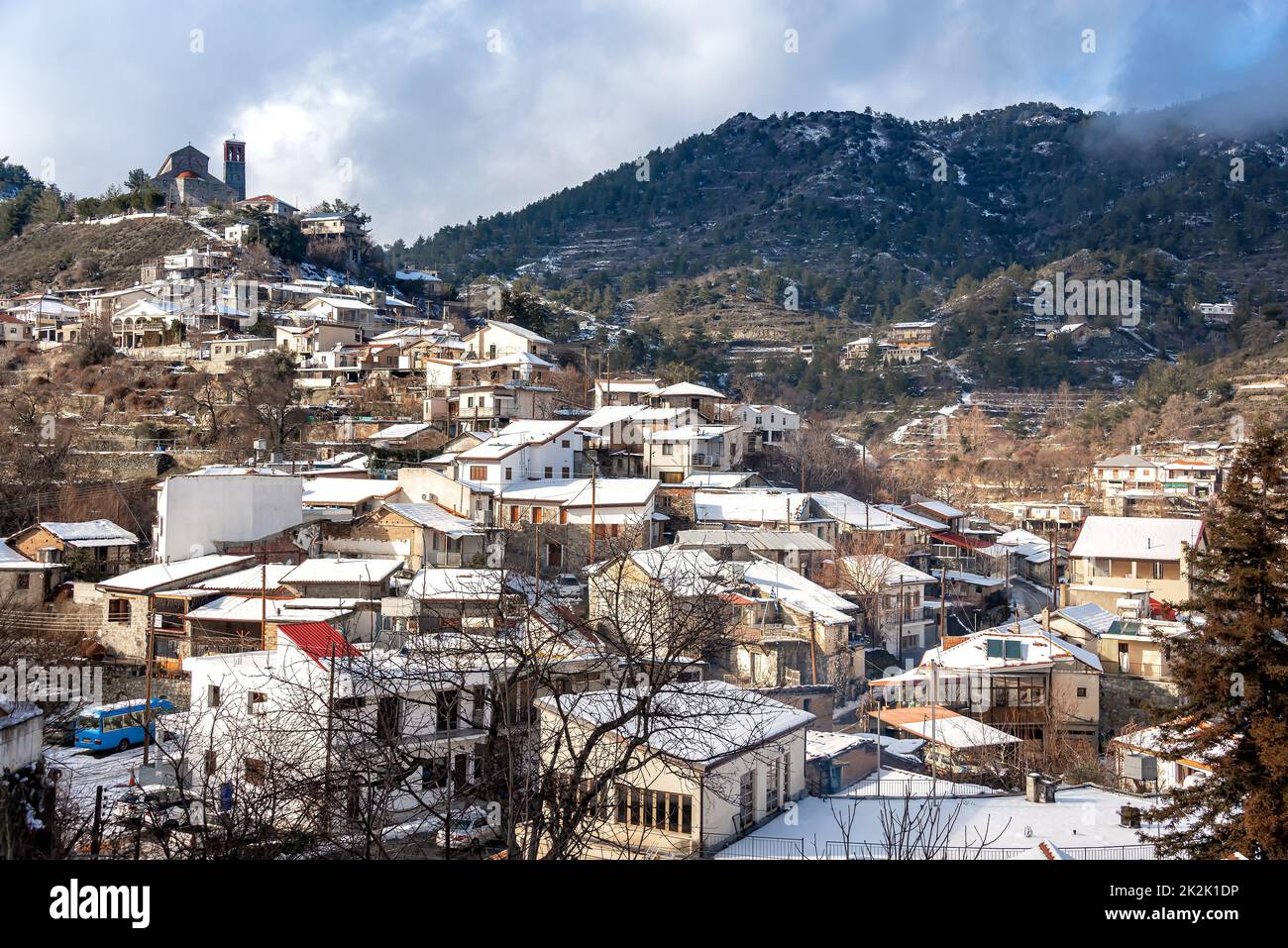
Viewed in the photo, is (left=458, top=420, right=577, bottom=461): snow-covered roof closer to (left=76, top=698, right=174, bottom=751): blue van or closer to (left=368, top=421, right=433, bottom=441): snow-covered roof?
(left=368, top=421, right=433, bottom=441): snow-covered roof

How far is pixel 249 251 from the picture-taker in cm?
4316

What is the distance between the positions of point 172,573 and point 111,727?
14.1ft

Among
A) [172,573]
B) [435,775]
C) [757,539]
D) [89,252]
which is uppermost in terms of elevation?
[89,252]

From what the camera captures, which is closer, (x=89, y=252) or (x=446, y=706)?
(x=446, y=706)

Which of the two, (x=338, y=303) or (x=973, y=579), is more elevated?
(x=338, y=303)

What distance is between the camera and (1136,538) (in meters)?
20.7

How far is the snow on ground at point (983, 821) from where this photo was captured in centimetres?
812

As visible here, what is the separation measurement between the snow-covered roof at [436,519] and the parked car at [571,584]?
6.92ft

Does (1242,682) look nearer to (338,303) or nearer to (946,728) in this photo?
(946,728)

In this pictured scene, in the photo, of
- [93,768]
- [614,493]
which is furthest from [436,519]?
[93,768]

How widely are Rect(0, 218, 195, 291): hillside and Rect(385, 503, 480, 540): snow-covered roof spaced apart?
28297 mm

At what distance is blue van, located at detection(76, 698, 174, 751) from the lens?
1250cm
